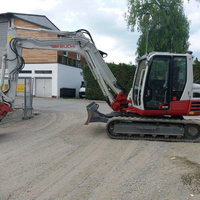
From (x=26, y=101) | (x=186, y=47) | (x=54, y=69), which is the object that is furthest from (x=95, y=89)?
(x=186, y=47)

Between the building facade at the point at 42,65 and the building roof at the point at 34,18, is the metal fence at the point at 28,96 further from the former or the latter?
the building roof at the point at 34,18

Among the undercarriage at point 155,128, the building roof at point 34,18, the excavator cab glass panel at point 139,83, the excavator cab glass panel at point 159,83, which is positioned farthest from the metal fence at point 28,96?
the building roof at point 34,18

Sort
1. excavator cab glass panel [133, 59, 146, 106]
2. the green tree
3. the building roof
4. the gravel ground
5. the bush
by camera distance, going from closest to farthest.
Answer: the gravel ground → excavator cab glass panel [133, 59, 146, 106] → the bush → the building roof → the green tree

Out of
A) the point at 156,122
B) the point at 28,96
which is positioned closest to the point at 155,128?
Result: the point at 156,122

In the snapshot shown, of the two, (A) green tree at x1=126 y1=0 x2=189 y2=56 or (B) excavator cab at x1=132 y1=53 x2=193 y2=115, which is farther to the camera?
(A) green tree at x1=126 y1=0 x2=189 y2=56

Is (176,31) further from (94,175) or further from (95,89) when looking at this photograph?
(94,175)

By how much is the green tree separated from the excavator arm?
19913 mm

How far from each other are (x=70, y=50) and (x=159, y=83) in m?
3.16

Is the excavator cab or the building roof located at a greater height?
the building roof

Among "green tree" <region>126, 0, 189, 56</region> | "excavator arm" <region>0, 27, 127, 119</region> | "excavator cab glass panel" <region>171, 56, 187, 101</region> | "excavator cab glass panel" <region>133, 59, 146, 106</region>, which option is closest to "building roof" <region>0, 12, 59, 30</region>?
"green tree" <region>126, 0, 189, 56</region>

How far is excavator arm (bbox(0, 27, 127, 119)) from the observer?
7.50 meters

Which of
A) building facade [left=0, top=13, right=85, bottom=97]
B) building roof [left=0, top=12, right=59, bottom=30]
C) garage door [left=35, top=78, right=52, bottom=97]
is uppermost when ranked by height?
building roof [left=0, top=12, right=59, bottom=30]

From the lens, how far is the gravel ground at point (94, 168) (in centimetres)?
369

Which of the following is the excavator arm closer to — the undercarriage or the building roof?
the undercarriage
